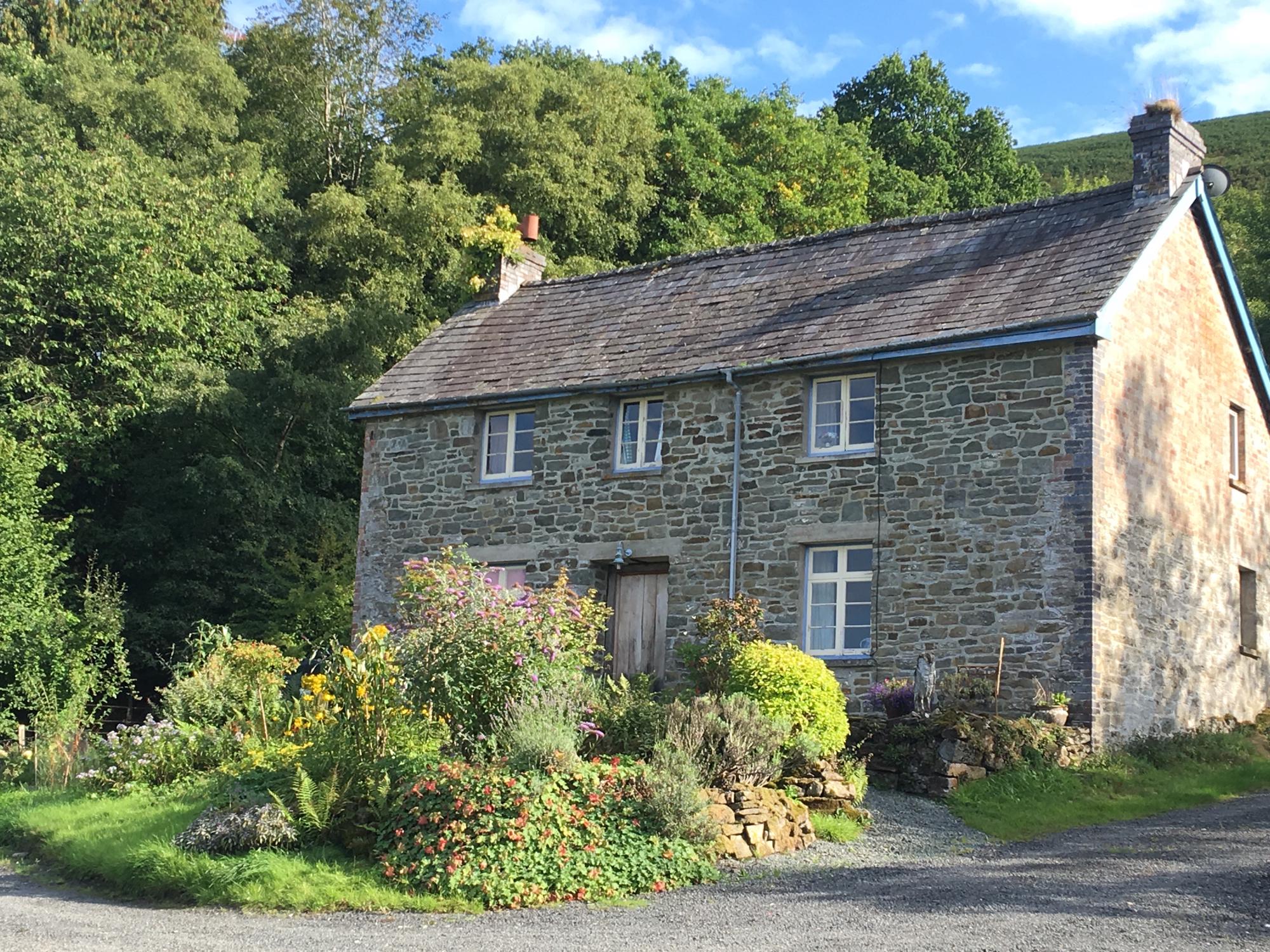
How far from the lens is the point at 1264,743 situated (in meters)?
21.4

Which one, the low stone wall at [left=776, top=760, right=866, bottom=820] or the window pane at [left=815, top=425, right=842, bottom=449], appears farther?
the window pane at [left=815, top=425, right=842, bottom=449]

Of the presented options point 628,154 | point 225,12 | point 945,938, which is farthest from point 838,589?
point 225,12

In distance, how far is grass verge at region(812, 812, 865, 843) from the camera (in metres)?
14.6

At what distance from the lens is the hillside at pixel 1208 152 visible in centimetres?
9312

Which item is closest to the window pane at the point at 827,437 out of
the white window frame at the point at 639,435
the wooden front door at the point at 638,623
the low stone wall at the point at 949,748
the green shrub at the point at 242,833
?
the white window frame at the point at 639,435

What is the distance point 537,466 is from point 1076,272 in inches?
323

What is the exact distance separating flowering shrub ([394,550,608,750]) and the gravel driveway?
8.31 ft

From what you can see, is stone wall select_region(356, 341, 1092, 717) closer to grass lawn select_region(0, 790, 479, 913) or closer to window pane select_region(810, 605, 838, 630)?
window pane select_region(810, 605, 838, 630)

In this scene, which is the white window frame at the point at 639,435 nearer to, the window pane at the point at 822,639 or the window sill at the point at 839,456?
the window sill at the point at 839,456

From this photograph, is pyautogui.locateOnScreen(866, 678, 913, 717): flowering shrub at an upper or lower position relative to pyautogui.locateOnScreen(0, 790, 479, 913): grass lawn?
upper

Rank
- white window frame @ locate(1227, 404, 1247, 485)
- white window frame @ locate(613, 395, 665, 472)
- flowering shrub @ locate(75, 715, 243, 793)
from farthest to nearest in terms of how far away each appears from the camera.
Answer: white window frame @ locate(1227, 404, 1247, 485) < white window frame @ locate(613, 395, 665, 472) < flowering shrub @ locate(75, 715, 243, 793)

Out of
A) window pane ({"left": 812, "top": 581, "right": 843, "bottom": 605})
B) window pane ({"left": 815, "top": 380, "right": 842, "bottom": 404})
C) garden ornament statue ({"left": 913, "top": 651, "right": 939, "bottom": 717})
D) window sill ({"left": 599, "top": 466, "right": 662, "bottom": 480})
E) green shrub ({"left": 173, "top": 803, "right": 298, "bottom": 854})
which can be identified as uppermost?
window pane ({"left": 815, "top": 380, "right": 842, "bottom": 404})

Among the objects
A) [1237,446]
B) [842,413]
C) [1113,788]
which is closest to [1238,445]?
[1237,446]

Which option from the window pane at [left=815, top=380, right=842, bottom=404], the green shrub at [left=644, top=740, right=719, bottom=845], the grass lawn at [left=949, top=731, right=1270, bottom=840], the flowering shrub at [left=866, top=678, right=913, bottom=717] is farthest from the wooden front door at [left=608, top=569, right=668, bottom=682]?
Answer: the green shrub at [left=644, top=740, right=719, bottom=845]
